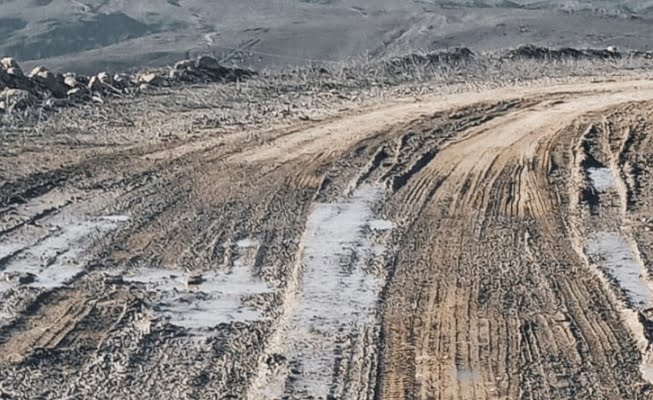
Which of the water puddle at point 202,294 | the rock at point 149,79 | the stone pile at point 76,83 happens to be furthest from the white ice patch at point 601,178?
the rock at point 149,79

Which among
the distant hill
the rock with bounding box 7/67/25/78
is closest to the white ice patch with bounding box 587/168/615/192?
the rock with bounding box 7/67/25/78

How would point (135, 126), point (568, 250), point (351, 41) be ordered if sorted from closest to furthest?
point (568, 250) < point (135, 126) < point (351, 41)

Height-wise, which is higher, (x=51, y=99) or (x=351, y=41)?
(x=51, y=99)

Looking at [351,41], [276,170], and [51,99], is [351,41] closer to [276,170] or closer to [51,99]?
[51,99]

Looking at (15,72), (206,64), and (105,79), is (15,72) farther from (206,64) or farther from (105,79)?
(206,64)

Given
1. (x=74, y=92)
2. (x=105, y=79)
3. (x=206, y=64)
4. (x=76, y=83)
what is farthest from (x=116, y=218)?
(x=206, y=64)

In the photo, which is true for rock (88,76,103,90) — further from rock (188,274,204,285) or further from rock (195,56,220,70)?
rock (188,274,204,285)

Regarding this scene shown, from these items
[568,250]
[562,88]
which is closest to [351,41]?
[562,88]

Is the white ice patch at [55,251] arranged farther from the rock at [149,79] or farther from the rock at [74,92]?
the rock at [149,79]
